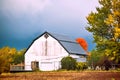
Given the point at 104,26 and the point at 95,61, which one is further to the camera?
the point at 95,61

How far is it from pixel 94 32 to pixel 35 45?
28.4 m

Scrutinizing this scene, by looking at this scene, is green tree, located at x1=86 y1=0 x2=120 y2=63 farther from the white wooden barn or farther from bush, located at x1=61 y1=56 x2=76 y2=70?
the white wooden barn

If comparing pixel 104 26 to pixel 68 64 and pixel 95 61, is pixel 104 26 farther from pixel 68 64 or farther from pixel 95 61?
pixel 95 61

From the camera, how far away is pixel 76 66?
4938 centimetres

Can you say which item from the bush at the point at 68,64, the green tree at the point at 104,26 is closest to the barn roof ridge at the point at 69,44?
the bush at the point at 68,64

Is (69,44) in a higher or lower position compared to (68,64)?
higher

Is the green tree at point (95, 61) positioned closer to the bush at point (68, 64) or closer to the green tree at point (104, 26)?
the bush at point (68, 64)

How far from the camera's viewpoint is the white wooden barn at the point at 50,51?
189ft

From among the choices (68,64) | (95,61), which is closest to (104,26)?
(68,64)

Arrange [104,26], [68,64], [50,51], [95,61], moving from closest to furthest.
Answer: [104,26], [68,64], [95,61], [50,51]

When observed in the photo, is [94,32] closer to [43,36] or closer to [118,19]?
[118,19]

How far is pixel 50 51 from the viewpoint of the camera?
195 ft

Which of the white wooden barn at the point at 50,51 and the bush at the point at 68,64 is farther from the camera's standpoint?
the white wooden barn at the point at 50,51

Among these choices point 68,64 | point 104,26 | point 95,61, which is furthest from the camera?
point 95,61
